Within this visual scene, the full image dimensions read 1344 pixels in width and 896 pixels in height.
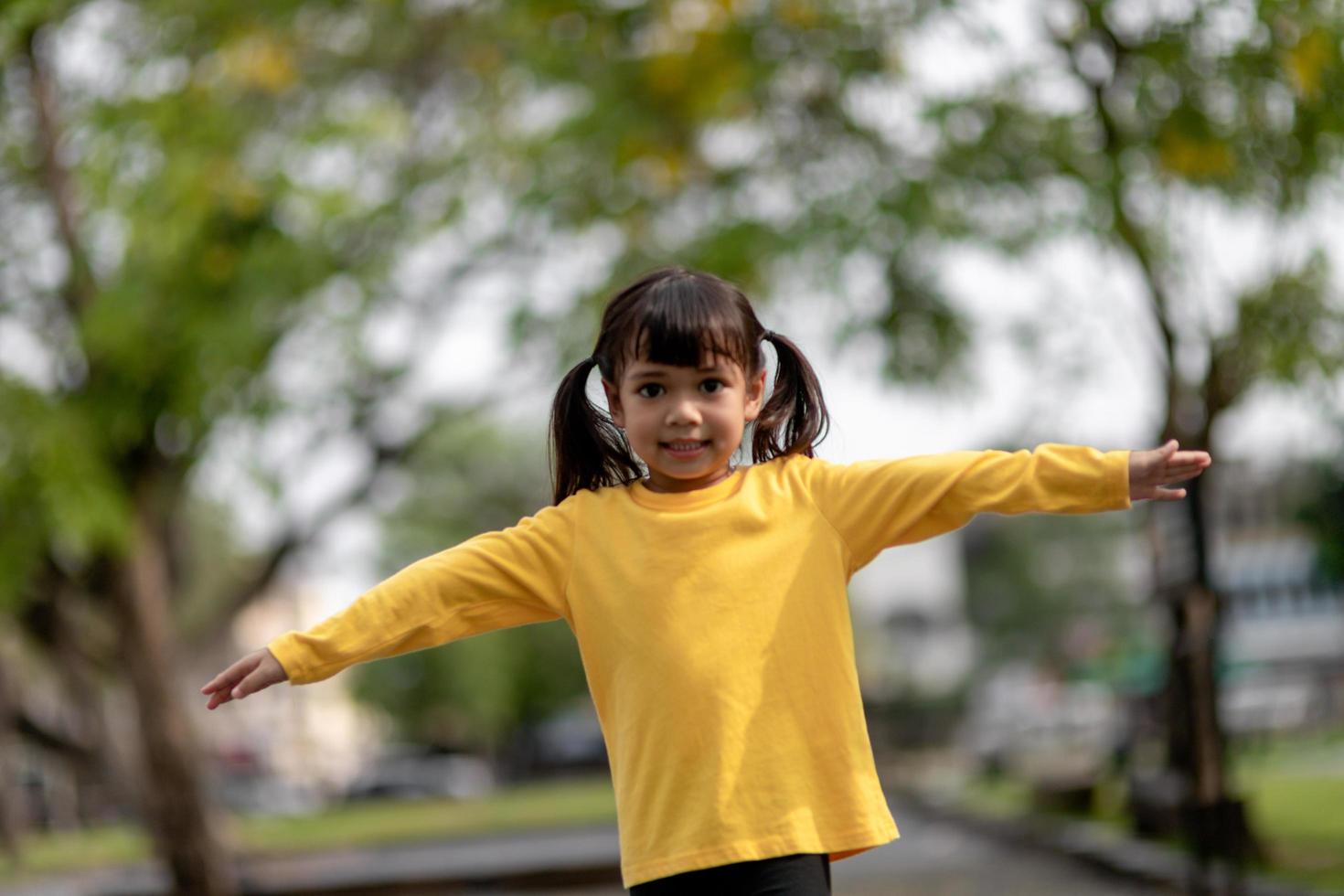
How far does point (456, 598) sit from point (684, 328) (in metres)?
0.63

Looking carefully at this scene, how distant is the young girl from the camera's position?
304cm

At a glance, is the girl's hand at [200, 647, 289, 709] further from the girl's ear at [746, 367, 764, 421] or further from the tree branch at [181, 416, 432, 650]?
the tree branch at [181, 416, 432, 650]

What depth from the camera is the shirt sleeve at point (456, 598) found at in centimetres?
315

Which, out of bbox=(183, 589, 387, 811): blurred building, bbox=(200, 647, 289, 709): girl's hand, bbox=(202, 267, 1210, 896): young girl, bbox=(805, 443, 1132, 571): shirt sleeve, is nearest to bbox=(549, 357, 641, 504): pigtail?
bbox=(202, 267, 1210, 896): young girl

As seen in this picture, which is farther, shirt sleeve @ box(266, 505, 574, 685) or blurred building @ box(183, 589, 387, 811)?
blurred building @ box(183, 589, 387, 811)

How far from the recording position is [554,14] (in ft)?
38.4

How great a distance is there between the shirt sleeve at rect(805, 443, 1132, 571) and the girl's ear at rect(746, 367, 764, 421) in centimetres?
15

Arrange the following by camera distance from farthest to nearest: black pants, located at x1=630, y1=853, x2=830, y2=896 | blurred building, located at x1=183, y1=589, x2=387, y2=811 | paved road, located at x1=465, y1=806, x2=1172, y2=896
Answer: blurred building, located at x1=183, y1=589, x2=387, y2=811 → paved road, located at x1=465, y1=806, x2=1172, y2=896 → black pants, located at x1=630, y1=853, x2=830, y2=896

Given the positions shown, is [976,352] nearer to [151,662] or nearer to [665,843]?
[151,662]

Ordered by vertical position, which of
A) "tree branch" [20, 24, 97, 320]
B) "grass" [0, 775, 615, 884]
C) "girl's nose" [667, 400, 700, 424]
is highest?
"tree branch" [20, 24, 97, 320]

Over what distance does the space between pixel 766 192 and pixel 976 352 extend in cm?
192

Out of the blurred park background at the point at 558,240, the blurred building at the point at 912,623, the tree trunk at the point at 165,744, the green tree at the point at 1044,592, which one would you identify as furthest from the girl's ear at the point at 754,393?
the green tree at the point at 1044,592

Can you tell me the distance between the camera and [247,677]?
3.07m

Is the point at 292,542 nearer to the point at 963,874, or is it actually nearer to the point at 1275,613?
the point at 963,874
